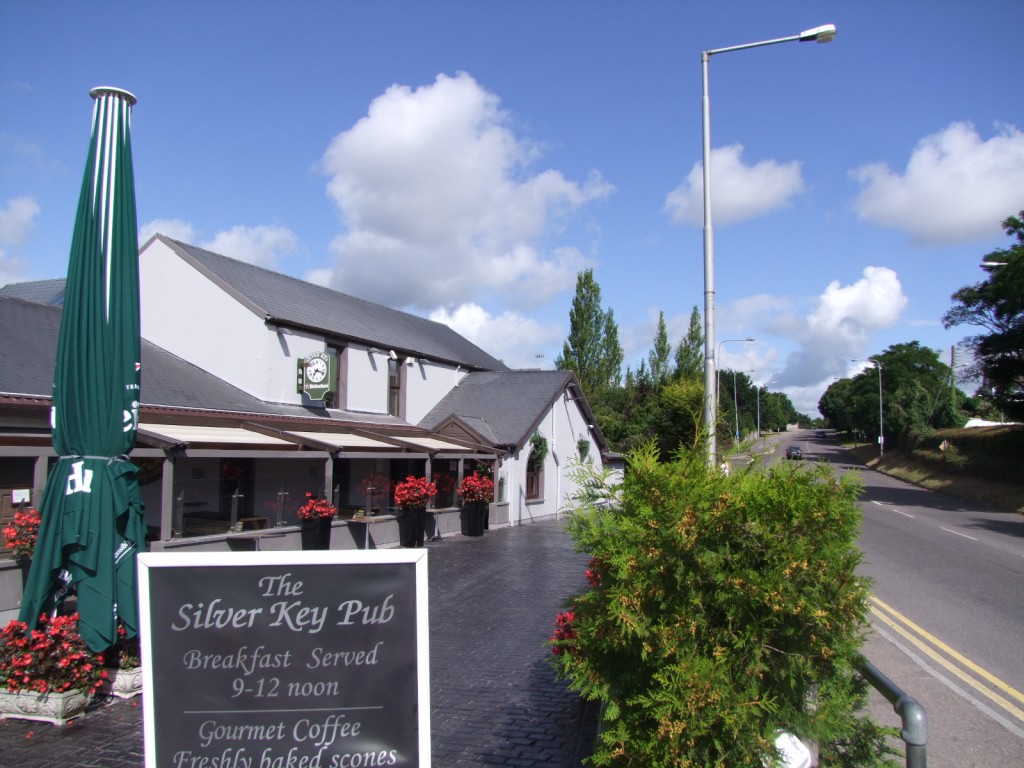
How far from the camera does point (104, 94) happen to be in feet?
22.5

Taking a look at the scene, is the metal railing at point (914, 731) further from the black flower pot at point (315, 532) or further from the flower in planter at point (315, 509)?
the black flower pot at point (315, 532)

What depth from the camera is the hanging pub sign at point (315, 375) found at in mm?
19177

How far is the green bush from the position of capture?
333 centimetres

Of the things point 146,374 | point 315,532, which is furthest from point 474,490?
point 146,374

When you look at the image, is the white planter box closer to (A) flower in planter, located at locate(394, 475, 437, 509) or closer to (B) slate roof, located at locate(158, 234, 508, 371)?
(A) flower in planter, located at locate(394, 475, 437, 509)

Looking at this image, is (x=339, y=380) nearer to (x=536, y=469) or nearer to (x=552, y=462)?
(x=536, y=469)

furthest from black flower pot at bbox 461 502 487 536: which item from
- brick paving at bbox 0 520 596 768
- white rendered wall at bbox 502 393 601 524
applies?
brick paving at bbox 0 520 596 768

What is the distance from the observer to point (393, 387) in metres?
24.1

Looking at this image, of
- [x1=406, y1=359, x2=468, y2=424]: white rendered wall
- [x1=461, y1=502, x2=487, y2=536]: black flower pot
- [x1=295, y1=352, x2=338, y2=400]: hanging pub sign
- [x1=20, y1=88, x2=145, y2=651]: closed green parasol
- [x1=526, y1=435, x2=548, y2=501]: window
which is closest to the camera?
[x1=20, y1=88, x2=145, y2=651]: closed green parasol

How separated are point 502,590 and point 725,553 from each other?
9.52 meters

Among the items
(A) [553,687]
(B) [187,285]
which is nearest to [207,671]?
(A) [553,687]

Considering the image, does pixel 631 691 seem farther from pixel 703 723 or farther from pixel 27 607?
pixel 27 607

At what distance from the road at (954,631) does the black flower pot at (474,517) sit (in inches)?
375

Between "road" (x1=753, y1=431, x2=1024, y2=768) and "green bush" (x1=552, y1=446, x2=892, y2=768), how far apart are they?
0.32 meters
